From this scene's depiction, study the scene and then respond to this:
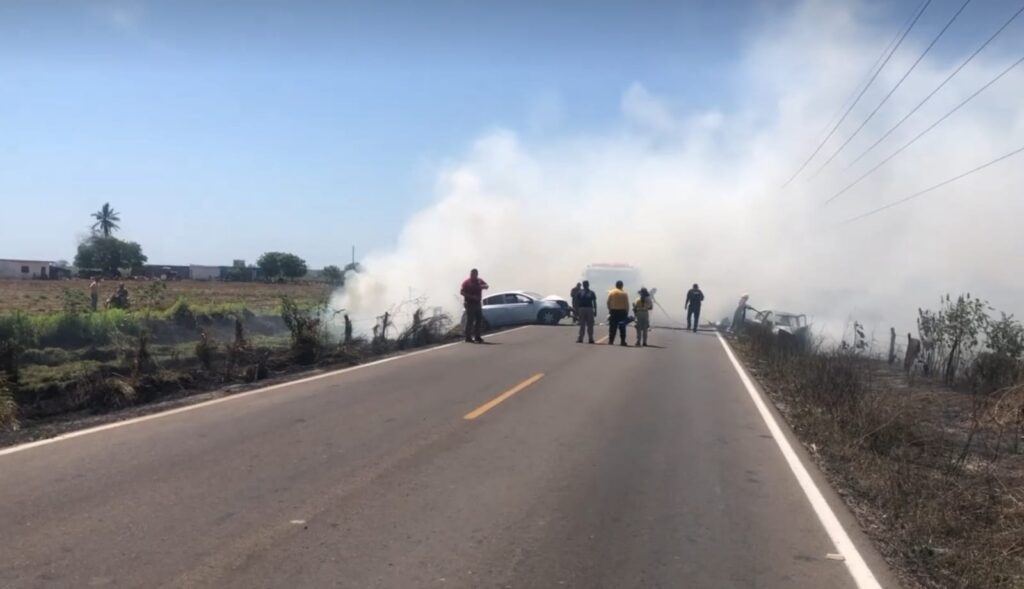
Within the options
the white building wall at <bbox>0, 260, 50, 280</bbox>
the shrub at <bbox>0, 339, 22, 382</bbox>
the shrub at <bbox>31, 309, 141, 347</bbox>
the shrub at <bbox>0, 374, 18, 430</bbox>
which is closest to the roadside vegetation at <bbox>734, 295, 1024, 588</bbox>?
the shrub at <bbox>0, 374, 18, 430</bbox>

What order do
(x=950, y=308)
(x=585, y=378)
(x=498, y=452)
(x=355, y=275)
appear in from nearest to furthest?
(x=498, y=452), (x=585, y=378), (x=950, y=308), (x=355, y=275)

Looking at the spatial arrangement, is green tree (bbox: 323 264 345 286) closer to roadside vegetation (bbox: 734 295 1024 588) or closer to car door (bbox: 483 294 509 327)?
car door (bbox: 483 294 509 327)

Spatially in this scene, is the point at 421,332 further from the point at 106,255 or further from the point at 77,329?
the point at 106,255

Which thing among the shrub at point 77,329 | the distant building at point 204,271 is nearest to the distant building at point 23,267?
the distant building at point 204,271

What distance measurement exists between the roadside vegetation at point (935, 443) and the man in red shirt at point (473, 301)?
7526 mm

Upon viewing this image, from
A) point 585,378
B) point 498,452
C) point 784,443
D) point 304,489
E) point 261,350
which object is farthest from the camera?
point 261,350

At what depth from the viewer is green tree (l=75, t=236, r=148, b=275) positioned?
117 m

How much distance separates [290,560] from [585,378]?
1121cm

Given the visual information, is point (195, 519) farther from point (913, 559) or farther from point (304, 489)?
point (913, 559)

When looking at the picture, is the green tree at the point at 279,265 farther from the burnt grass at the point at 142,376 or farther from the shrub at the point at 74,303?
the burnt grass at the point at 142,376

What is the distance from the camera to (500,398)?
551 inches

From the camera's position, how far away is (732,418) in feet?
42.2

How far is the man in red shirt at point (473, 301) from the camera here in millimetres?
24750

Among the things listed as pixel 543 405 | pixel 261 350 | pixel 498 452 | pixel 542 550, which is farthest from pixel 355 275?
pixel 542 550
